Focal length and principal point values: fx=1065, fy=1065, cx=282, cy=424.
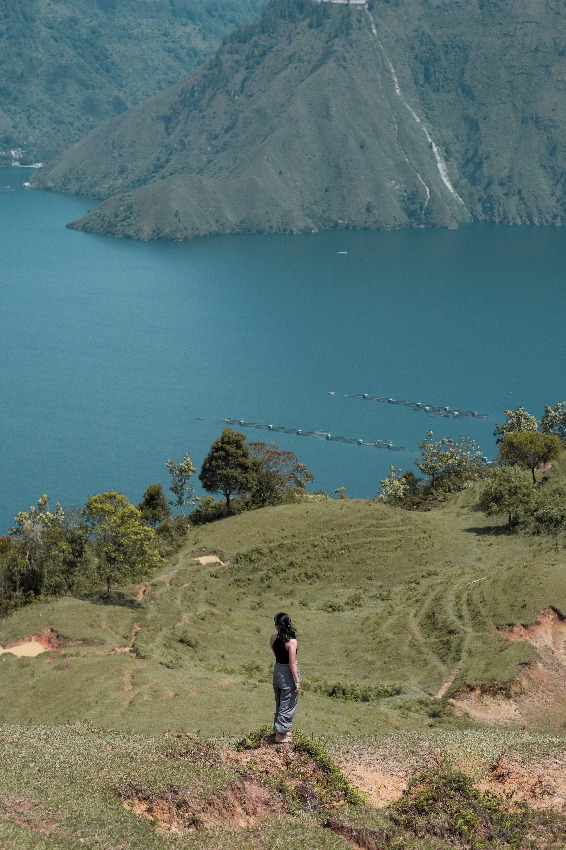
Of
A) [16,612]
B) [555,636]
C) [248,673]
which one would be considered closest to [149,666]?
[248,673]

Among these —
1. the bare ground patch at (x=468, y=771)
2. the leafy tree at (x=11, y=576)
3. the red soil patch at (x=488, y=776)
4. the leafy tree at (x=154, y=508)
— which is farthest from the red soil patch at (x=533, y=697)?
the leafy tree at (x=154, y=508)

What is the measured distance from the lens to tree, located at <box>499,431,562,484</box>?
304 feet

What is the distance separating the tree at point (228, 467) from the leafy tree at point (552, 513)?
2389 centimetres

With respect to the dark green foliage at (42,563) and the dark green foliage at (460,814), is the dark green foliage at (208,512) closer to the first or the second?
the dark green foliage at (42,563)

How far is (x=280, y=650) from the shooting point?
1120 inches

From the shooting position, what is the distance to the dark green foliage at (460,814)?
27.0 meters

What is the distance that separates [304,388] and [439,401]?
82.7ft

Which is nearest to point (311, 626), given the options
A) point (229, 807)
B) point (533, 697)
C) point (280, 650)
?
point (533, 697)

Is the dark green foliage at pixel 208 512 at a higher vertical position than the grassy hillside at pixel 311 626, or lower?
lower

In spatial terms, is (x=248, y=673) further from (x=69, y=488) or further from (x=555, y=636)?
(x=69, y=488)

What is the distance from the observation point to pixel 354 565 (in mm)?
74188

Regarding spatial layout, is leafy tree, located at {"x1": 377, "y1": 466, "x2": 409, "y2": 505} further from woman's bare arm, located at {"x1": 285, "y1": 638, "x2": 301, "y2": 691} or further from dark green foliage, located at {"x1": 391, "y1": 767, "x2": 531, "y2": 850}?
woman's bare arm, located at {"x1": 285, "y1": 638, "x2": 301, "y2": 691}

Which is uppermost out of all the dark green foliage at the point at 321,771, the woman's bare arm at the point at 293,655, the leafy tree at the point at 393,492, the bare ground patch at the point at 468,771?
the woman's bare arm at the point at 293,655

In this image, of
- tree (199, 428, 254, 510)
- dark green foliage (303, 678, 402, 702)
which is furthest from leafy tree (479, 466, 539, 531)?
dark green foliage (303, 678, 402, 702)
